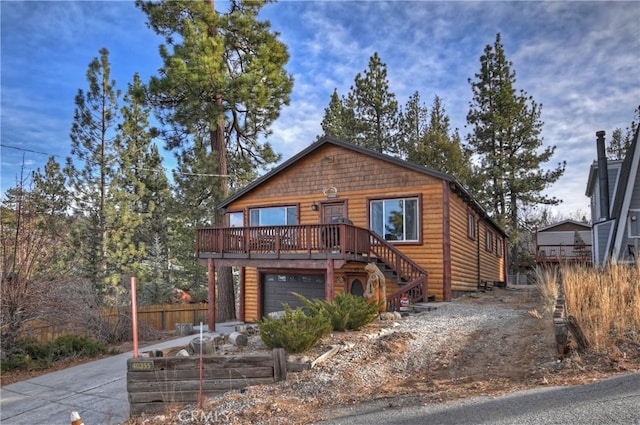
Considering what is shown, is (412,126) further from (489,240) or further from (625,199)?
(625,199)

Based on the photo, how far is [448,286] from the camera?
13.4 m

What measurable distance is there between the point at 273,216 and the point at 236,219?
5.81 feet

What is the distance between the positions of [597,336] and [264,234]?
9244mm

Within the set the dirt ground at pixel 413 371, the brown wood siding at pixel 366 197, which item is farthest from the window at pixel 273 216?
the dirt ground at pixel 413 371

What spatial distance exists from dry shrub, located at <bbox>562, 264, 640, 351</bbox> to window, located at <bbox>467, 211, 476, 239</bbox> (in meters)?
8.30

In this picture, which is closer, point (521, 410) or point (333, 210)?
point (521, 410)

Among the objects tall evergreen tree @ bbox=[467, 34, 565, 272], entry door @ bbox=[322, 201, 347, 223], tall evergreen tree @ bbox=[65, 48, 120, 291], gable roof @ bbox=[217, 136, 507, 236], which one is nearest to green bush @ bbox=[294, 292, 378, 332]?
gable roof @ bbox=[217, 136, 507, 236]

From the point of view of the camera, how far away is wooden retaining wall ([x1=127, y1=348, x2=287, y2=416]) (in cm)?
558

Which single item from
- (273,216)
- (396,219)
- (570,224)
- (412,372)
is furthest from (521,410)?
(570,224)

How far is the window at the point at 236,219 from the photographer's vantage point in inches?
681

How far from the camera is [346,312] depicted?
323 inches

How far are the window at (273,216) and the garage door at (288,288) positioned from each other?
1.93 m

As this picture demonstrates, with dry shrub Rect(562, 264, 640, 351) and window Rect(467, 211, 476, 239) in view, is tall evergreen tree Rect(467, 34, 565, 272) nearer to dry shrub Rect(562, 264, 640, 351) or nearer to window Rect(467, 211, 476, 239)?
window Rect(467, 211, 476, 239)

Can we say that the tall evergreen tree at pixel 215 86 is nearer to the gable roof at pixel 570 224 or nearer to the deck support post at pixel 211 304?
the deck support post at pixel 211 304
